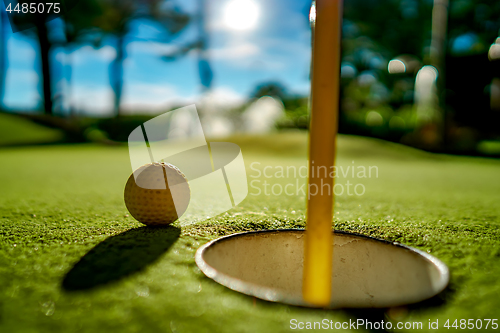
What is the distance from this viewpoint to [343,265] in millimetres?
1704

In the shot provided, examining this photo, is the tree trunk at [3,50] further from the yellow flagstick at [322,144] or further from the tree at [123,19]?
the yellow flagstick at [322,144]

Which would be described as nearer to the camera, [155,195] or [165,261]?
[165,261]

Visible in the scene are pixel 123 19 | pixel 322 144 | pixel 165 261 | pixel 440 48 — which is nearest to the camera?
pixel 322 144

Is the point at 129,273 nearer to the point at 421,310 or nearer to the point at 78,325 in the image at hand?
the point at 78,325

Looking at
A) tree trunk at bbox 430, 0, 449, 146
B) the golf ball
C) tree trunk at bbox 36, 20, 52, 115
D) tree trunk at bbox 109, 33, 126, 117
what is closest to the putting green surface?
the golf ball

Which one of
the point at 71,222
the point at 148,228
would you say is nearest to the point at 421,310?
the point at 148,228

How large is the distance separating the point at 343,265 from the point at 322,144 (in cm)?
95

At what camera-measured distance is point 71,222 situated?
194cm

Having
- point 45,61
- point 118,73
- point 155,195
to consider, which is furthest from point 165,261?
point 118,73

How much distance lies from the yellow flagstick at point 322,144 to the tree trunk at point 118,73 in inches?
746

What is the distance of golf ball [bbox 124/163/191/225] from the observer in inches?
69.3

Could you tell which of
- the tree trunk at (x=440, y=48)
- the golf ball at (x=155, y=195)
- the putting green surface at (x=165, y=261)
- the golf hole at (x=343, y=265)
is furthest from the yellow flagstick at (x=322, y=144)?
the tree trunk at (x=440, y=48)

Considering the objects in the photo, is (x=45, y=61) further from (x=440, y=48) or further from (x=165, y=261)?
(x=165, y=261)

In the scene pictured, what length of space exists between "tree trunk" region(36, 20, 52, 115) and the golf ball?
17.6 m
